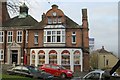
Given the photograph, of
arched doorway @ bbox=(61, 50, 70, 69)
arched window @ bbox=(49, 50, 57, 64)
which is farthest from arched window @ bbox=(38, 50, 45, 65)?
arched doorway @ bbox=(61, 50, 70, 69)

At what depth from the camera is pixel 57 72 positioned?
129 feet

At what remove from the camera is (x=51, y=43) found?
58562 millimetres

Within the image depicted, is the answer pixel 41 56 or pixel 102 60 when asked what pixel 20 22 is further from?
pixel 102 60

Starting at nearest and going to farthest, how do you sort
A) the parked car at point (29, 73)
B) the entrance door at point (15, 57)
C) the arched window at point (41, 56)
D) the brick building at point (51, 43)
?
the parked car at point (29, 73), the brick building at point (51, 43), the arched window at point (41, 56), the entrance door at point (15, 57)

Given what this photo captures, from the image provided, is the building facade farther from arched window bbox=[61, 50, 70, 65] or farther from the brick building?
arched window bbox=[61, 50, 70, 65]

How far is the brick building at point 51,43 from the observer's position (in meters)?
56.9

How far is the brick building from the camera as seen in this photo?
5688cm

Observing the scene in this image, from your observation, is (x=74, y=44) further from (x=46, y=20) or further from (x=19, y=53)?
(x=19, y=53)

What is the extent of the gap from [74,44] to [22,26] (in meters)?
12.4

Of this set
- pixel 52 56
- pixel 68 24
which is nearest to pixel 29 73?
pixel 52 56

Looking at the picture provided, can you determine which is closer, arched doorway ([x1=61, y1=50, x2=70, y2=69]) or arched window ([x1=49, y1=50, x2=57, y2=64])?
arched doorway ([x1=61, y1=50, x2=70, y2=69])

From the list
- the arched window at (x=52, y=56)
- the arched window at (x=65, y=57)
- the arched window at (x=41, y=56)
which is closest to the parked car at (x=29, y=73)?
the arched window at (x=65, y=57)

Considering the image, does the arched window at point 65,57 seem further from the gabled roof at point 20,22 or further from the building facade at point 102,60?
the building facade at point 102,60

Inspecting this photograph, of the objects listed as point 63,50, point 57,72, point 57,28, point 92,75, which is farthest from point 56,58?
point 92,75
